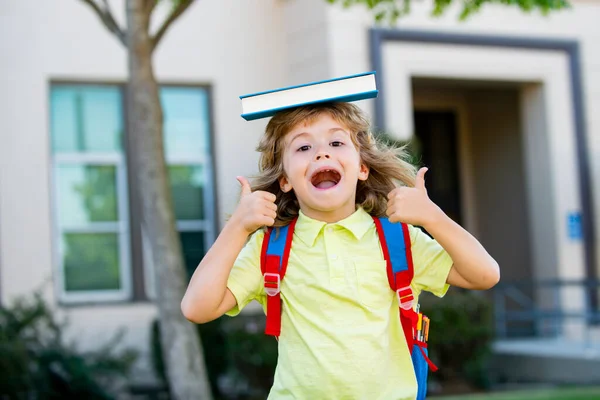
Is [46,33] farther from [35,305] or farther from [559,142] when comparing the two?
[559,142]

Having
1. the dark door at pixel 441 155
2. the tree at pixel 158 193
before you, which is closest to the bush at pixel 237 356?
the tree at pixel 158 193

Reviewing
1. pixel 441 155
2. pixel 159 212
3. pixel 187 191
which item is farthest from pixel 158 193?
pixel 441 155

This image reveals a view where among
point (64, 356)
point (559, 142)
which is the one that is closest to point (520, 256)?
point (559, 142)

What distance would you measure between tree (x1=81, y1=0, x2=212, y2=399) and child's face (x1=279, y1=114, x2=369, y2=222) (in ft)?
11.7

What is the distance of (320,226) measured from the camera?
113 inches

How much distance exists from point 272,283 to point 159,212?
375 cm

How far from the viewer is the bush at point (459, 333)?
9305mm

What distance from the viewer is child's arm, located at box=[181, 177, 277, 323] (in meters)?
2.72

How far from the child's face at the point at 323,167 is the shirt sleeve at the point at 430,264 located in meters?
0.26

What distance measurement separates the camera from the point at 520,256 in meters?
13.1

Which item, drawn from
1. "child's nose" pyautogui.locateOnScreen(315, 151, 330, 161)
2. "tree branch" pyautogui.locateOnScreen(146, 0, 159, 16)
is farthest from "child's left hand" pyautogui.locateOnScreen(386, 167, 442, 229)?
"tree branch" pyautogui.locateOnScreen(146, 0, 159, 16)

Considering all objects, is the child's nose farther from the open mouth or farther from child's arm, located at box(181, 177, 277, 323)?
child's arm, located at box(181, 177, 277, 323)

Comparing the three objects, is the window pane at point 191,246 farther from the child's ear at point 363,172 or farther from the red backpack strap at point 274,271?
the red backpack strap at point 274,271

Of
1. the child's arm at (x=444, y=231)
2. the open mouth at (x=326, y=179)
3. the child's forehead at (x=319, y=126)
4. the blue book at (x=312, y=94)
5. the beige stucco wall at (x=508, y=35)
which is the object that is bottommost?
the child's arm at (x=444, y=231)
